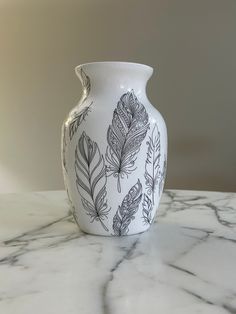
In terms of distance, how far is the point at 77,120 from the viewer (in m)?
0.67

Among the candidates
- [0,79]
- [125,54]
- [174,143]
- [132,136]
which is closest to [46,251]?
[132,136]

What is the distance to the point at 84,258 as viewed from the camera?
58cm

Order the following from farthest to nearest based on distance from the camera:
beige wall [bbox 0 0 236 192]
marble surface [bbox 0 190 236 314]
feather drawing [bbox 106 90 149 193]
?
beige wall [bbox 0 0 236 192] → feather drawing [bbox 106 90 149 193] → marble surface [bbox 0 190 236 314]

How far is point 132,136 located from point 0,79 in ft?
6.37

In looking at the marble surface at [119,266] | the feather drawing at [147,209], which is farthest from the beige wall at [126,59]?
the feather drawing at [147,209]

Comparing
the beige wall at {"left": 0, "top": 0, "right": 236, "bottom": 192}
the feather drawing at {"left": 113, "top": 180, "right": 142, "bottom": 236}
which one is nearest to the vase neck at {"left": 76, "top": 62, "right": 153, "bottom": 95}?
the feather drawing at {"left": 113, "top": 180, "right": 142, "bottom": 236}

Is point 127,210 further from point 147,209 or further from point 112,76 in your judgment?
point 112,76

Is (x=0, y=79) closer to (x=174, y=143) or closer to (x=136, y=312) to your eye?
(x=174, y=143)

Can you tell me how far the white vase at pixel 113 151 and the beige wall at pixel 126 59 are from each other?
4.32 feet

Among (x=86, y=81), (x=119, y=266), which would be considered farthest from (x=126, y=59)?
(x=119, y=266)

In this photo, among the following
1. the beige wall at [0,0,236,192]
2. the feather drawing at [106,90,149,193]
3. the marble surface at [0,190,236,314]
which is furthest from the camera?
the beige wall at [0,0,236,192]

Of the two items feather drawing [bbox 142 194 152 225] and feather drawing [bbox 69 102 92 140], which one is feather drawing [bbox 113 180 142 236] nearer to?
feather drawing [bbox 142 194 152 225]

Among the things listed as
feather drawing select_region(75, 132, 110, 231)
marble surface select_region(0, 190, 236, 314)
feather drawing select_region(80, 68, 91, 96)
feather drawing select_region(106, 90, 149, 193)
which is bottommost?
marble surface select_region(0, 190, 236, 314)

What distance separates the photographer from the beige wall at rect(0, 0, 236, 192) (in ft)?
6.42
